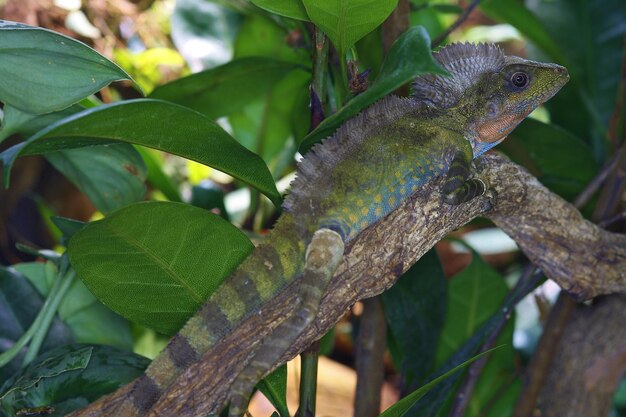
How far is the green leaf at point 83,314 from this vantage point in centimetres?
125

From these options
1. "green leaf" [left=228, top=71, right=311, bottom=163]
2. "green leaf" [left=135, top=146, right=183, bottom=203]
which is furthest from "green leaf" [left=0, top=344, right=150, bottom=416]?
"green leaf" [left=228, top=71, right=311, bottom=163]

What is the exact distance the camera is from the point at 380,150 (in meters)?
1.09

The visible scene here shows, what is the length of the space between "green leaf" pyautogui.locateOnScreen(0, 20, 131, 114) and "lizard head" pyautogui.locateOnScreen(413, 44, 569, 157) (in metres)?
0.55

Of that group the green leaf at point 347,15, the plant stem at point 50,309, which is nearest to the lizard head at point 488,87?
the green leaf at point 347,15

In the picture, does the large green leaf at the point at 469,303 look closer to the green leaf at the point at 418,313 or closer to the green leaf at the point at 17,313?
the green leaf at the point at 418,313

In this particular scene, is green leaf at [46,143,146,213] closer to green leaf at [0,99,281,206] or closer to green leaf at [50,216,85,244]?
green leaf at [50,216,85,244]

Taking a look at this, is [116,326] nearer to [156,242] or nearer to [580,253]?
[156,242]

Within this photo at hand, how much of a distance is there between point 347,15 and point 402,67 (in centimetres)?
17

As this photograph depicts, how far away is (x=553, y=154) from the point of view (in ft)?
4.95

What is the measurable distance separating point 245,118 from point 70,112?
65cm

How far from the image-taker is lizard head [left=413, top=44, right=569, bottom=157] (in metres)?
1.17

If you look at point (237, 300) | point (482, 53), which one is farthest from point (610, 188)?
point (237, 300)

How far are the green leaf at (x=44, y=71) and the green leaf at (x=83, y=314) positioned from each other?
1.59 feet

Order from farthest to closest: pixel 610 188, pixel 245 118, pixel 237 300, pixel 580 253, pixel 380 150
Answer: pixel 245 118, pixel 610 188, pixel 580 253, pixel 380 150, pixel 237 300
